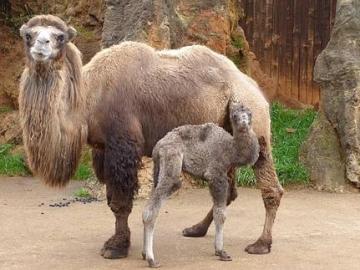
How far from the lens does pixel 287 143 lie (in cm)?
1142

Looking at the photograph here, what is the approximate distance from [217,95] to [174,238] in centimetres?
140

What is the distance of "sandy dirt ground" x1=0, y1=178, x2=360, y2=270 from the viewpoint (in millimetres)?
6355

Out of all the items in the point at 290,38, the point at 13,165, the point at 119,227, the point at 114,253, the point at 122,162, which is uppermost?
the point at 290,38

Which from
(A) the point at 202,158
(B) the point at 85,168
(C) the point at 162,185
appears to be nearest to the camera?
(C) the point at 162,185

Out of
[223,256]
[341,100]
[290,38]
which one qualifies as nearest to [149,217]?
[223,256]

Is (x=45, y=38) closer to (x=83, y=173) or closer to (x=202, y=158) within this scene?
(x=202, y=158)

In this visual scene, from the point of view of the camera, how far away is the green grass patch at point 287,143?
10.1 m

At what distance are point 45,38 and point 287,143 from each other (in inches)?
237

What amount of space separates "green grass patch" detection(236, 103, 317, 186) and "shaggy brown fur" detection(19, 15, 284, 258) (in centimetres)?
320

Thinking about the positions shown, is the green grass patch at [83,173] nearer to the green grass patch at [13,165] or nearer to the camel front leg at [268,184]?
the green grass patch at [13,165]

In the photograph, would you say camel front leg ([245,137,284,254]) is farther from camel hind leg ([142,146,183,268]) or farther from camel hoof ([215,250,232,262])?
camel hind leg ([142,146,183,268])

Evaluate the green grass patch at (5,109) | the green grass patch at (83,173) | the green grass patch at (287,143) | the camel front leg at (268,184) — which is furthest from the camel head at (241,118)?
the green grass patch at (5,109)

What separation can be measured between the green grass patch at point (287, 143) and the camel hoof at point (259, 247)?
10.3 ft

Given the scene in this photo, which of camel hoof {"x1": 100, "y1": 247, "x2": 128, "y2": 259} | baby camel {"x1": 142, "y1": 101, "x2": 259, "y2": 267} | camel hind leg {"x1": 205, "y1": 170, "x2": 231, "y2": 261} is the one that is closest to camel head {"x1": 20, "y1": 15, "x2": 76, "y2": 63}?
baby camel {"x1": 142, "y1": 101, "x2": 259, "y2": 267}
